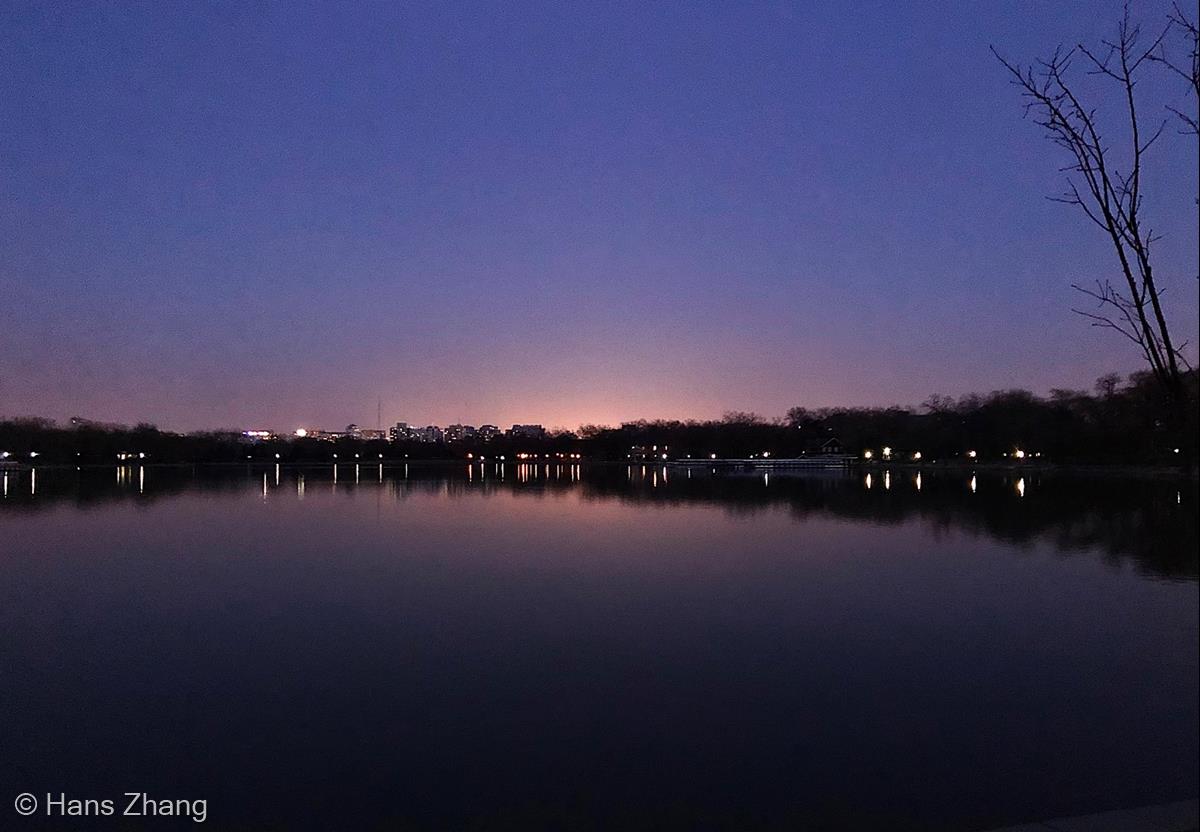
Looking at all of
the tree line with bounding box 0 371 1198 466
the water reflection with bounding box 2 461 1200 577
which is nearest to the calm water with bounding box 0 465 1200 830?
the water reflection with bounding box 2 461 1200 577

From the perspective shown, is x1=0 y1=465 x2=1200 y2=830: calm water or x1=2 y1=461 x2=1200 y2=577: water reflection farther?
x1=2 y1=461 x2=1200 y2=577: water reflection

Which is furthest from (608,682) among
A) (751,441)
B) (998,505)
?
(751,441)

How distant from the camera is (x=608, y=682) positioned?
26.9 feet

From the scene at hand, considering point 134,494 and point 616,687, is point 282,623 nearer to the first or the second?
point 616,687

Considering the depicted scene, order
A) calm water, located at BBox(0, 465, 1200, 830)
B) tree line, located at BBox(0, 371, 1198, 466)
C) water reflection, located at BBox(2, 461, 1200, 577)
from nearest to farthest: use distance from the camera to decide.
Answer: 1. calm water, located at BBox(0, 465, 1200, 830)
2. water reflection, located at BBox(2, 461, 1200, 577)
3. tree line, located at BBox(0, 371, 1198, 466)

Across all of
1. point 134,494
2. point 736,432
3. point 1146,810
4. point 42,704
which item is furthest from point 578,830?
point 736,432

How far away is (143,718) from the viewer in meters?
7.13

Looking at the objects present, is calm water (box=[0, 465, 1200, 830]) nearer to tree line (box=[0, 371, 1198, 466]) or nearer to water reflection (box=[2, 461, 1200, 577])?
water reflection (box=[2, 461, 1200, 577])

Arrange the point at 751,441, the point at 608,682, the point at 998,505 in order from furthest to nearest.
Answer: the point at 751,441, the point at 998,505, the point at 608,682

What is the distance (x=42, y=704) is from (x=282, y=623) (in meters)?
3.55

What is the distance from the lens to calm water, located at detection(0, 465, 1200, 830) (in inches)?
222

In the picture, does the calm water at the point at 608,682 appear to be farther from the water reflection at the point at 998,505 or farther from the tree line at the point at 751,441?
the tree line at the point at 751,441

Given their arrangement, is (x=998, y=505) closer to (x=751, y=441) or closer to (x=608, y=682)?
(x=608, y=682)

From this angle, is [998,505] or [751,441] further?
[751,441]
